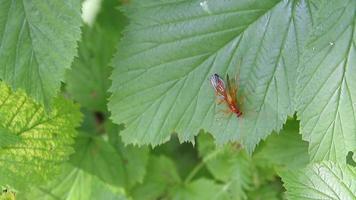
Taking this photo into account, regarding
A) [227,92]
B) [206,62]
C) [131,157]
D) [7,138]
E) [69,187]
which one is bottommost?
[69,187]

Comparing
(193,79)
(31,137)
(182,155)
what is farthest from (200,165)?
(31,137)

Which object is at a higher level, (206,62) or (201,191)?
(206,62)

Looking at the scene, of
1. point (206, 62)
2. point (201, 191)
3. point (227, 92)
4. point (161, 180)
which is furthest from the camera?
point (161, 180)

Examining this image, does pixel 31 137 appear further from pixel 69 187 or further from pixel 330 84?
pixel 330 84

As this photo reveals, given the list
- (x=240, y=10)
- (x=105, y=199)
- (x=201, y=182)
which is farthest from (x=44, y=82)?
(x=201, y=182)

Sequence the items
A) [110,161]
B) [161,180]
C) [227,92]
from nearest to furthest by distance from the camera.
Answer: [227,92] < [110,161] < [161,180]
